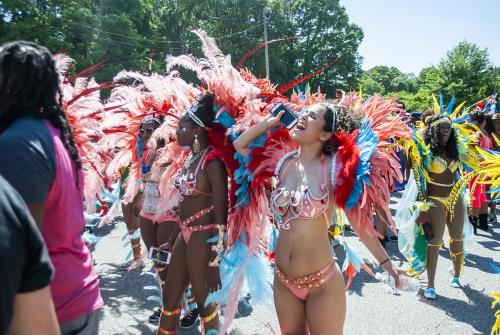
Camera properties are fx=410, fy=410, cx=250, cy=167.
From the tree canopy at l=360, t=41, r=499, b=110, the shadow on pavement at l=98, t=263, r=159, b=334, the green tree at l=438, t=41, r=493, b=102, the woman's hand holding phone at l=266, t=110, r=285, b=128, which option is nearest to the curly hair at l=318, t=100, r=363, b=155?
the woman's hand holding phone at l=266, t=110, r=285, b=128

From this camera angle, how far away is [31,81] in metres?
1.48

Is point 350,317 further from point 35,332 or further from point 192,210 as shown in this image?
point 35,332

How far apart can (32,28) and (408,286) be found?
18.0 metres

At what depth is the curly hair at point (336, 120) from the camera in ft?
8.39

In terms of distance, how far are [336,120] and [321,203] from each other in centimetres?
55

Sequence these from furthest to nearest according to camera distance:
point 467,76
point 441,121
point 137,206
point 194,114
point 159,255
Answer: point 467,76 → point 137,206 → point 441,121 → point 159,255 → point 194,114

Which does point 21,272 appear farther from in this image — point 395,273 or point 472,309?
point 472,309

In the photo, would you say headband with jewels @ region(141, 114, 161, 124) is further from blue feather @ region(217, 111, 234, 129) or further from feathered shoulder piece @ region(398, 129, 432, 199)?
feathered shoulder piece @ region(398, 129, 432, 199)

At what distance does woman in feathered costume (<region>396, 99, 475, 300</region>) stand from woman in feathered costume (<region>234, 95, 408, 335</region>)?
2318mm

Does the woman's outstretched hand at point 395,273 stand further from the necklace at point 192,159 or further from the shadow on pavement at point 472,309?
the shadow on pavement at point 472,309

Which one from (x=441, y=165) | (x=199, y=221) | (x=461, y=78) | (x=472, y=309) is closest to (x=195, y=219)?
(x=199, y=221)

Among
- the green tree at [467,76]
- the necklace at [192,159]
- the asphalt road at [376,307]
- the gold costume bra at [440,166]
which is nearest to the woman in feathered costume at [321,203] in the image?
the necklace at [192,159]

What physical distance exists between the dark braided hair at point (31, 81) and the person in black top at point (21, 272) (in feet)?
2.12

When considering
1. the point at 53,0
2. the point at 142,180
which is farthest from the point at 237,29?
the point at 142,180
